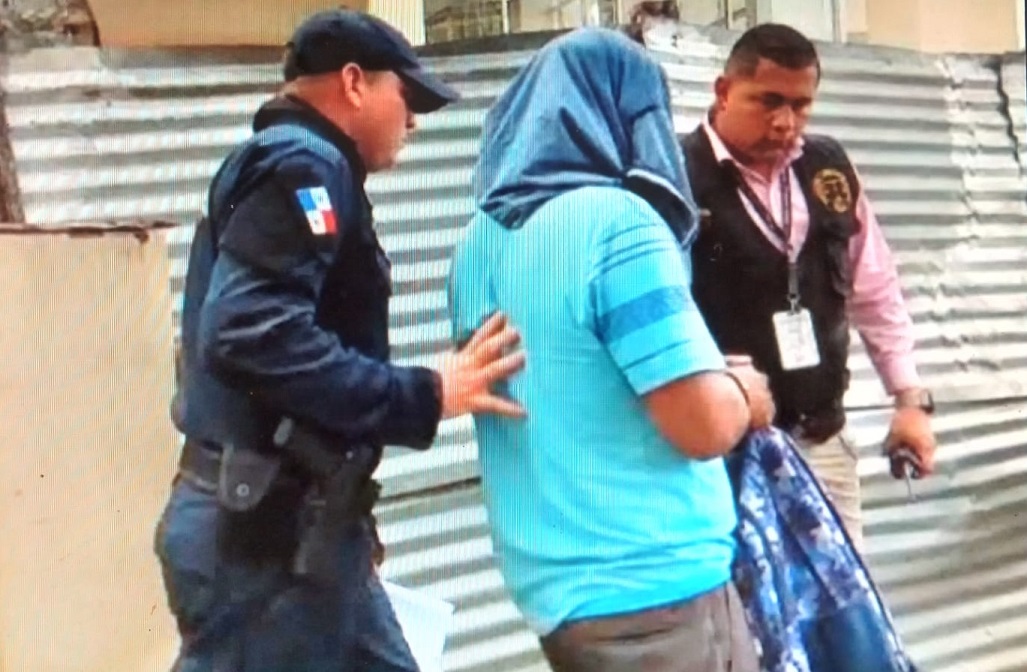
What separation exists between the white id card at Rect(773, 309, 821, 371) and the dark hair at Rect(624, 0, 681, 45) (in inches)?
28.3

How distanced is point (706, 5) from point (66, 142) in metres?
2.25

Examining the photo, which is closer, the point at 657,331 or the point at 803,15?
the point at 657,331

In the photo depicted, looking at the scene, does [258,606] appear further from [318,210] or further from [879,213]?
[879,213]

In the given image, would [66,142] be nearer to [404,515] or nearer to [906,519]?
[404,515]

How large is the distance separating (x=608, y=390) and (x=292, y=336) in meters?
0.35

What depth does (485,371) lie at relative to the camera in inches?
68.4

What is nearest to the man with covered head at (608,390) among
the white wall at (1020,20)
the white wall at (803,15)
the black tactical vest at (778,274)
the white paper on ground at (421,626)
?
the white paper on ground at (421,626)

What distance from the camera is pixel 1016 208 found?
3.76 meters

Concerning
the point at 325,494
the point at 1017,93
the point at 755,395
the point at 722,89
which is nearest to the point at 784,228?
the point at 722,89

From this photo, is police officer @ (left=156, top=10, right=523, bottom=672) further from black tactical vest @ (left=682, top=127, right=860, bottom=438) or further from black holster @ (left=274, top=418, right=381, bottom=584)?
black tactical vest @ (left=682, top=127, right=860, bottom=438)

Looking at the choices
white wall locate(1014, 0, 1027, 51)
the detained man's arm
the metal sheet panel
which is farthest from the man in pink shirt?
white wall locate(1014, 0, 1027, 51)

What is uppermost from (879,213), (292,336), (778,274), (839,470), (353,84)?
(353,84)

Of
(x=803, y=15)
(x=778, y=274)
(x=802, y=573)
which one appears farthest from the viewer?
(x=803, y=15)

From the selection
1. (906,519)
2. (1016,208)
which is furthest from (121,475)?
(1016,208)
